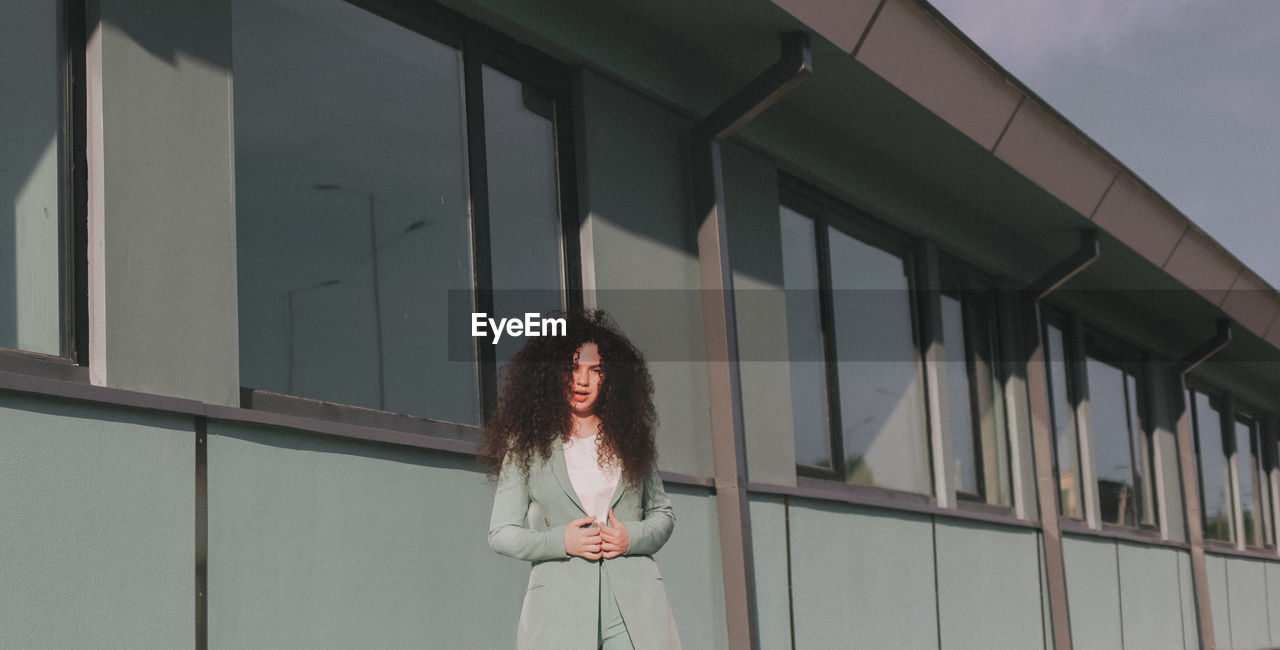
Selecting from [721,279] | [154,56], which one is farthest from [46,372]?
[721,279]

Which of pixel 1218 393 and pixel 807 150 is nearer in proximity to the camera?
pixel 807 150

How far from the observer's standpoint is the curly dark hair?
14.2 ft

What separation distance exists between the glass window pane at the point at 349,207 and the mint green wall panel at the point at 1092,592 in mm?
7385

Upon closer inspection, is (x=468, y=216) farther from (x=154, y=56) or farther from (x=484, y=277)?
(x=154, y=56)

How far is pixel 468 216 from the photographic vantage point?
6430 millimetres

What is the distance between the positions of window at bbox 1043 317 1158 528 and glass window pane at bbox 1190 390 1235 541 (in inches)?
109

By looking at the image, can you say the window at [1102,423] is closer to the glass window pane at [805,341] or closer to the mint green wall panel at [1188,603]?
the mint green wall panel at [1188,603]

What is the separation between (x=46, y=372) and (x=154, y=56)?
115cm

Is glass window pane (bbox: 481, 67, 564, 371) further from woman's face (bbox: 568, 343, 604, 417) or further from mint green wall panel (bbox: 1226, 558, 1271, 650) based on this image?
mint green wall panel (bbox: 1226, 558, 1271, 650)

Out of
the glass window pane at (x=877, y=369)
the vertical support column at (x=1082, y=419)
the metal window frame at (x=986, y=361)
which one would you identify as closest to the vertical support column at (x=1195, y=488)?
the vertical support column at (x=1082, y=419)

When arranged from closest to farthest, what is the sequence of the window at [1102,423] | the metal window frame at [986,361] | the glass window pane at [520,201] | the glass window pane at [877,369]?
the glass window pane at [520,201], the glass window pane at [877,369], the metal window frame at [986,361], the window at [1102,423]

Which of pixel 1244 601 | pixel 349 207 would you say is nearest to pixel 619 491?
pixel 349 207

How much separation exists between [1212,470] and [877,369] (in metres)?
10.2

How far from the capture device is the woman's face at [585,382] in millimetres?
4328
